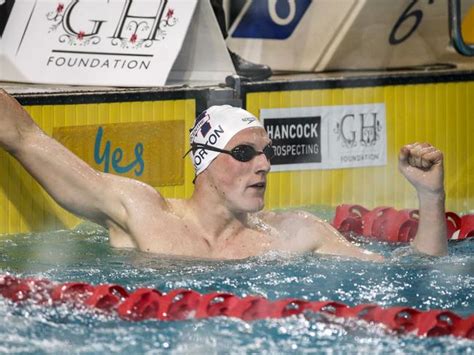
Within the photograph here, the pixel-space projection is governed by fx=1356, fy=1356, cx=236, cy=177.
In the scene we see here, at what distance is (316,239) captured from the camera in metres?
5.12

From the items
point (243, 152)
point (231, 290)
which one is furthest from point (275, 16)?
point (231, 290)

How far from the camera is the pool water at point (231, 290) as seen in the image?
12.8 feet

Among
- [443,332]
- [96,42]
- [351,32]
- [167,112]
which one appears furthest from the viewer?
[351,32]

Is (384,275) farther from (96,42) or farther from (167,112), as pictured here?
(96,42)

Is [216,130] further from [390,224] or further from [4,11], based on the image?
[4,11]

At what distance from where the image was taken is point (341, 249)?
16.7 ft

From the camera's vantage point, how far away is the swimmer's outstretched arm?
15.9 ft

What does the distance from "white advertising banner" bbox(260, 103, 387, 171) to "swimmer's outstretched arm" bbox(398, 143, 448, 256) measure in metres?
2.02

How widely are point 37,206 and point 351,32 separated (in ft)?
8.53

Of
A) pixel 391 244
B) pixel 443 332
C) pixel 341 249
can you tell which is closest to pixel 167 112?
pixel 391 244

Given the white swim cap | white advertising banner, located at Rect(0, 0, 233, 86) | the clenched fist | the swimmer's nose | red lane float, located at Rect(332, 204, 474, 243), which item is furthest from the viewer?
white advertising banner, located at Rect(0, 0, 233, 86)

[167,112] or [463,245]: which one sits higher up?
[167,112]

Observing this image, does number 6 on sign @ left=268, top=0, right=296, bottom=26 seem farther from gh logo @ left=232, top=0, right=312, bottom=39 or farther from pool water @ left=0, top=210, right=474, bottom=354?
pool water @ left=0, top=210, right=474, bottom=354

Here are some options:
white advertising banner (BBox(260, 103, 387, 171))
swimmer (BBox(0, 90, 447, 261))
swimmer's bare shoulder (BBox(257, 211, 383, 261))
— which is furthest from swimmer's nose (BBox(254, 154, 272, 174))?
white advertising banner (BBox(260, 103, 387, 171))
